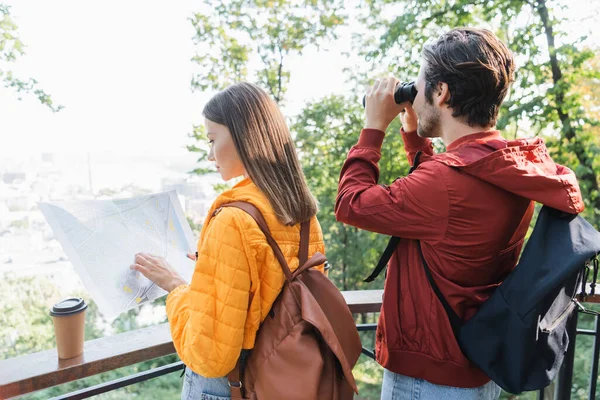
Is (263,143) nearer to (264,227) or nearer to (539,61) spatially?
(264,227)

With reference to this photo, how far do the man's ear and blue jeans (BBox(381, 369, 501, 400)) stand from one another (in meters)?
0.76

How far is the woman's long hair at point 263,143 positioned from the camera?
1.17m

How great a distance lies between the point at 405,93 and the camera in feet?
4.07

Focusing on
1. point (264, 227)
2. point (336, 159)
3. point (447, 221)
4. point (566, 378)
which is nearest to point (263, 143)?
point (264, 227)

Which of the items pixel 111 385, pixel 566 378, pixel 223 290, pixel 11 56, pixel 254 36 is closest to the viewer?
pixel 223 290

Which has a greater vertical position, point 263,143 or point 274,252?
point 263,143

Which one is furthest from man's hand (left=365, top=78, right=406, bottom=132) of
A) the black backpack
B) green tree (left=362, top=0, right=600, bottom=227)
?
green tree (left=362, top=0, right=600, bottom=227)

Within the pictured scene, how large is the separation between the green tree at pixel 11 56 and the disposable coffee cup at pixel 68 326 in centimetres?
297

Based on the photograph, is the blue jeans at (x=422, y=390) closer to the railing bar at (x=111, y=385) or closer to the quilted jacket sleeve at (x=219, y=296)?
the quilted jacket sleeve at (x=219, y=296)

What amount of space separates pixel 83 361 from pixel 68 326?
0.12m

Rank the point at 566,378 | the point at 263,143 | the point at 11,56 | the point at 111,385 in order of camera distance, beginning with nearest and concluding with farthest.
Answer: the point at 263,143, the point at 111,385, the point at 566,378, the point at 11,56

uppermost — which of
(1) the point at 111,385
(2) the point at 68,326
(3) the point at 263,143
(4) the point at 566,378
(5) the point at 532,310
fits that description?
(3) the point at 263,143

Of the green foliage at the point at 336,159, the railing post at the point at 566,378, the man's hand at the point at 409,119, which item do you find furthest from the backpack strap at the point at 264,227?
the green foliage at the point at 336,159

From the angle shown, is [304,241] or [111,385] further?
[111,385]
